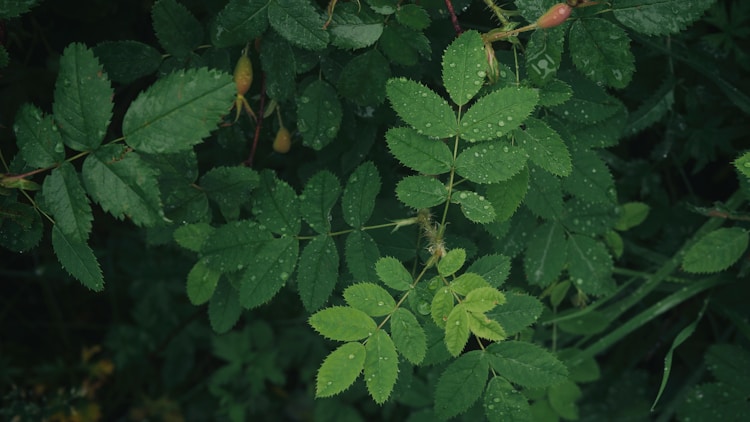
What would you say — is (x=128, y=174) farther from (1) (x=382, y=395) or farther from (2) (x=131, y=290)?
(2) (x=131, y=290)

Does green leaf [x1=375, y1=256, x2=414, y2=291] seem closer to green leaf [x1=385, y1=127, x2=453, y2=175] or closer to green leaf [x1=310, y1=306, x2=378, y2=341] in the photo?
green leaf [x1=310, y1=306, x2=378, y2=341]

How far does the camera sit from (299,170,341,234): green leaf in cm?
170

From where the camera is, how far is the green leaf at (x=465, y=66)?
140cm

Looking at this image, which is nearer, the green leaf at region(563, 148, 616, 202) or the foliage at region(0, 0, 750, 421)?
the foliage at region(0, 0, 750, 421)

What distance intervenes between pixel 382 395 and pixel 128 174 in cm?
71

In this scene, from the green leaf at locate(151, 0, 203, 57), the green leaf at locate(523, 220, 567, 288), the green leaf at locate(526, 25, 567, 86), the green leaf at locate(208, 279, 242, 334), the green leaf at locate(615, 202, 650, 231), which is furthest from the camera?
the green leaf at locate(615, 202, 650, 231)

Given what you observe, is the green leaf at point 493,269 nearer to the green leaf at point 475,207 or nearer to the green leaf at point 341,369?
the green leaf at point 475,207

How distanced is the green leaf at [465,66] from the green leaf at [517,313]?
55cm

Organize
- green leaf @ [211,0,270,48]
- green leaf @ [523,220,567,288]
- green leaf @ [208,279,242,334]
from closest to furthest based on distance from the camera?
1. green leaf @ [211,0,270,48]
2. green leaf @ [208,279,242,334]
3. green leaf @ [523,220,567,288]

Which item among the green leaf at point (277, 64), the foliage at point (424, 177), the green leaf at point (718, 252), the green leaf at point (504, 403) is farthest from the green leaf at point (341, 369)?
the green leaf at point (718, 252)

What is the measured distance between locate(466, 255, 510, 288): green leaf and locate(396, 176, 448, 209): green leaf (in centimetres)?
20

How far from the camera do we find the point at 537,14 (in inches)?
57.1

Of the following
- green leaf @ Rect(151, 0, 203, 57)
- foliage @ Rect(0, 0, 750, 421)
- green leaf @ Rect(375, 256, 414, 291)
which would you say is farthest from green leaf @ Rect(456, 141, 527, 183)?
green leaf @ Rect(151, 0, 203, 57)

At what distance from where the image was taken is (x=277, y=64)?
5.45ft
